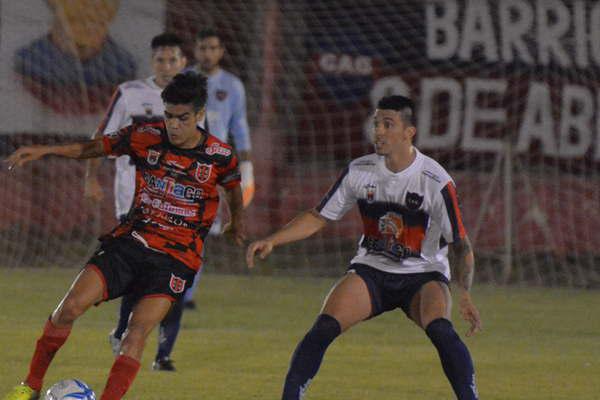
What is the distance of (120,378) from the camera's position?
254 inches

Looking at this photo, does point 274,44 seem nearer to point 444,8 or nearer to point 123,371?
point 444,8

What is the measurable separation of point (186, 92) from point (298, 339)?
383 cm

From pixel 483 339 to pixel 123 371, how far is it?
15.7 feet

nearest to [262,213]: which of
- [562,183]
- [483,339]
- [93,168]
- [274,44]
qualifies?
[274,44]

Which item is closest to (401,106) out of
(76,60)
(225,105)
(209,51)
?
(209,51)

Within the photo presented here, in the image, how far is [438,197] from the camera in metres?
6.96

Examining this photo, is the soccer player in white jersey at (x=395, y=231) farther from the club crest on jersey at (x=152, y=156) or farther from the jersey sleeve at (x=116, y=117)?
the jersey sleeve at (x=116, y=117)

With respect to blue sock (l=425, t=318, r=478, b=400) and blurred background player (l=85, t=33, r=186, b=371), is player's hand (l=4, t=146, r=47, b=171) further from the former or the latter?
blurred background player (l=85, t=33, r=186, b=371)

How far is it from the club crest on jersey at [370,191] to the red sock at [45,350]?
1.50m

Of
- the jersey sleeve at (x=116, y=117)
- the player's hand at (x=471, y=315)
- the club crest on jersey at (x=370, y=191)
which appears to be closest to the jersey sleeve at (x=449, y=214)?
the club crest on jersey at (x=370, y=191)

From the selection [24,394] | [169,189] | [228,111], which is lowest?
[24,394]

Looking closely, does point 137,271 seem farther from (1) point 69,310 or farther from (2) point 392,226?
(2) point 392,226

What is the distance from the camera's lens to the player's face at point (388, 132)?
7016 mm

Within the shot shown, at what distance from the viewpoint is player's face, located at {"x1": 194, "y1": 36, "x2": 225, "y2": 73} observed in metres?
10.7
